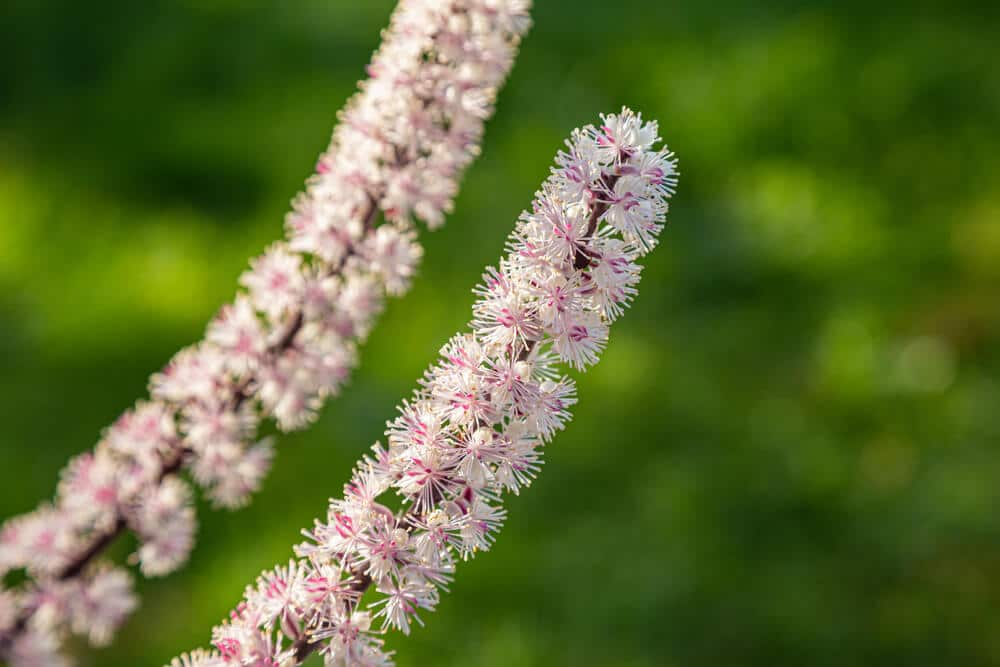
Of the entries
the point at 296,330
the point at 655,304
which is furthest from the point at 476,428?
the point at 655,304

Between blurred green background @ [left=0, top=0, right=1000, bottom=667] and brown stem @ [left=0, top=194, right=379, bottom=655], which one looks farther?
blurred green background @ [left=0, top=0, right=1000, bottom=667]

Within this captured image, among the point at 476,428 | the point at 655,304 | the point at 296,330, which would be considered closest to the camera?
the point at 476,428

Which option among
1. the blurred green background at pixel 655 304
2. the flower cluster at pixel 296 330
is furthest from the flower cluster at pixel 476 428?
the blurred green background at pixel 655 304

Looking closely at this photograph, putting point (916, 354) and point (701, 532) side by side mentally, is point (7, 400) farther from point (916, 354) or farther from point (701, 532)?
point (916, 354)

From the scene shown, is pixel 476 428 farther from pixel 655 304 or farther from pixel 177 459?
pixel 655 304

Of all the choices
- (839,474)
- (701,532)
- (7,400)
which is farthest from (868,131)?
(7,400)

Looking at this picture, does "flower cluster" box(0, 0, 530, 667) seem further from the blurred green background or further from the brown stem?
the blurred green background

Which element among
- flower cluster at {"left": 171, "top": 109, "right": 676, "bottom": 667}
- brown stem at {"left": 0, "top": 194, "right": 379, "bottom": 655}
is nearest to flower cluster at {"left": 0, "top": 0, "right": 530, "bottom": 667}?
brown stem at {"left": 0, "top": 194, "right": 379, "bottom": 655}
